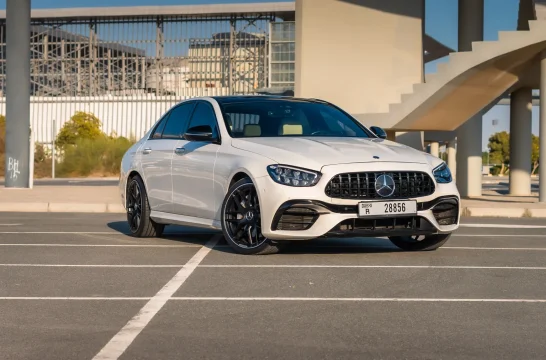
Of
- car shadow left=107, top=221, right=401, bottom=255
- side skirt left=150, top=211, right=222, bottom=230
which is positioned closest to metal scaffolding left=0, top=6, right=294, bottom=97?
car shadow left=107, top=221, right=401, bottom=255

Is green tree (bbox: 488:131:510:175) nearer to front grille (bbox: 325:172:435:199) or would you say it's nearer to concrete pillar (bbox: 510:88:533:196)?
concrete pillar (bbox: 510:88:533:196)

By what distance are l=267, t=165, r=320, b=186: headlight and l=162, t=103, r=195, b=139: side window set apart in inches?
97.1

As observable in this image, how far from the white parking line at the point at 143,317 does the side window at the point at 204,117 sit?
1950mm

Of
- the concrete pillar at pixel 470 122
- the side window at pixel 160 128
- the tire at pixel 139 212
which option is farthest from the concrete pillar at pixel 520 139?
the tire at pixel 139 212

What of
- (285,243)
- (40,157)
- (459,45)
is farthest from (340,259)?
(40,157)

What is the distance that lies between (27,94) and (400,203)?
16.6 m

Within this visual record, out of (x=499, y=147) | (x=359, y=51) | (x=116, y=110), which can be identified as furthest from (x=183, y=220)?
(x=499, y=147)

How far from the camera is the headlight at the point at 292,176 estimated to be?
9344 millimetres

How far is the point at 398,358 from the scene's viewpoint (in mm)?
5035

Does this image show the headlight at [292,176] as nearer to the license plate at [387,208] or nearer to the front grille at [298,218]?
the front grille at [298,218]

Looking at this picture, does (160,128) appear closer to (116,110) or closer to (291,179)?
(291,179)

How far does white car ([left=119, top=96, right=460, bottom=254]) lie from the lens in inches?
369

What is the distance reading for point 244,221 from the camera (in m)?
9.87

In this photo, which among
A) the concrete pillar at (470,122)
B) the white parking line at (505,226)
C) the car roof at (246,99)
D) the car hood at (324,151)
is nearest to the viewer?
the car hood at (324,151)
